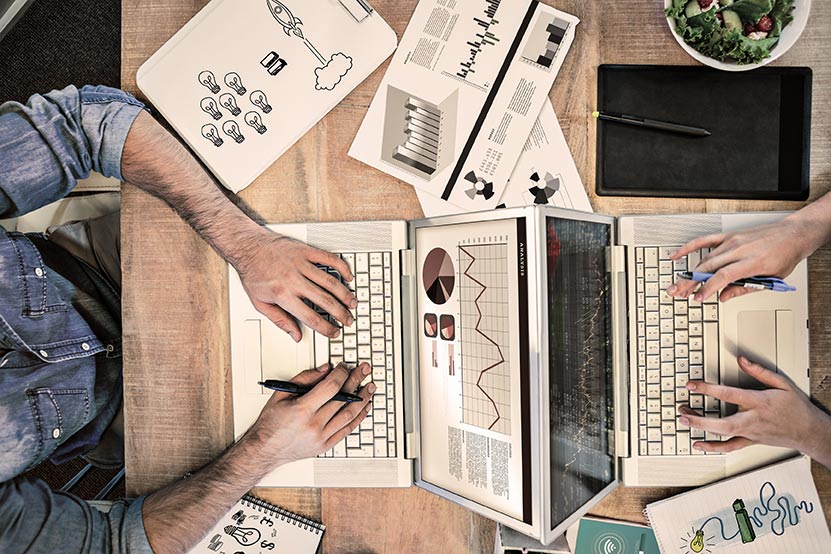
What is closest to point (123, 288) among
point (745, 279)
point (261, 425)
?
point (261, 425)

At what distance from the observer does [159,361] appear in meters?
1.08

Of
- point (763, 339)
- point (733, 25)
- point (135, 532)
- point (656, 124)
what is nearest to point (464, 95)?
point (656, 124)

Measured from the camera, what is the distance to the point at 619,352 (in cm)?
98

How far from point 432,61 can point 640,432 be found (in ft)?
2.50

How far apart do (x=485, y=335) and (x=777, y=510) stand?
64cm

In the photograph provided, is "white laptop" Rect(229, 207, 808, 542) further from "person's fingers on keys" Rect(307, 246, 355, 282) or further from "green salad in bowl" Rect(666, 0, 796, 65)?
"green salad in bowl" Rect(666, 0, 796, 65)

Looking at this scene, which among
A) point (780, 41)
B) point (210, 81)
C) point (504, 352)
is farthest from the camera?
point (210, 81)

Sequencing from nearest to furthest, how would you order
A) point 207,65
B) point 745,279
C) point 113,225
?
point 745,279, point 207,65, point 113,225

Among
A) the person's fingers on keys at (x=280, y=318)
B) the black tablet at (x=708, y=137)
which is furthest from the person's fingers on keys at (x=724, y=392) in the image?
the person's fingers on keys at (x=280, y=318)

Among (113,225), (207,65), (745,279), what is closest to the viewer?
(745,279)

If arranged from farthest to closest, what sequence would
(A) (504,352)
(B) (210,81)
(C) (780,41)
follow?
1. (B) (210,81)
2. (C) (780,41)
3. (A) (504,352)

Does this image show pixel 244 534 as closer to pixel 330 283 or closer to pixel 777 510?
pixel 330 283

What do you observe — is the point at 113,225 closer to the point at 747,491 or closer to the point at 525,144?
the point at 525,144

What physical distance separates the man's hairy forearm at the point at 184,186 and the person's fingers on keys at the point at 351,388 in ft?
0.96
